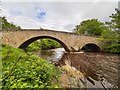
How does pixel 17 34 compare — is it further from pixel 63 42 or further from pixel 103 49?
pixel 103 49

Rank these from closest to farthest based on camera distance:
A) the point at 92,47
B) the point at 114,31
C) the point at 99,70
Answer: the point at 99,70, the point at 114,31, the point at 92,47

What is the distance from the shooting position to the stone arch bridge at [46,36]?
80.9 feet

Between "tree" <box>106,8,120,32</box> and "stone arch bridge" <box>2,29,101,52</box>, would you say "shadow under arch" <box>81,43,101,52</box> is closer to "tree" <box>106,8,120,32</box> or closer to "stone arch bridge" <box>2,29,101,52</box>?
"stone arch bridge" <box>2,29,101,52</box>

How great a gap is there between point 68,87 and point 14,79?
103 inches

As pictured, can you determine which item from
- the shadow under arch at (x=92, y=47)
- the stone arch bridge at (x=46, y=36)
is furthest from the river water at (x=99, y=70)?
the shadow under arch at (x=92, y=47)

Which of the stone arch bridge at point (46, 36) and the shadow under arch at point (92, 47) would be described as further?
the shadow under arch at point (92, 47)

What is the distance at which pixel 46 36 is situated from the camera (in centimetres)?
2822

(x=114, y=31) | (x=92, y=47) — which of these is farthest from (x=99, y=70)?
(x=92, y=47)

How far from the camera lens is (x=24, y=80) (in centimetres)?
484

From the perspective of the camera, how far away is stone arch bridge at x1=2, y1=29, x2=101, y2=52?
24.7 meters

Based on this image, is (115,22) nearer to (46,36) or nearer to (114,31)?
(114,31)

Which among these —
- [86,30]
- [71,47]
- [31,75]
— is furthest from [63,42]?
[31,75]

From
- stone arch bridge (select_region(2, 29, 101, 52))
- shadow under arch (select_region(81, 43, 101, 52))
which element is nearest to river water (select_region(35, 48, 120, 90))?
stone arch bridge (select_region(2, 29, 101, 52))

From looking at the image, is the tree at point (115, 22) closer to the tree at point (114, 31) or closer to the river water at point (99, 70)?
the tree at point (114, 31)
